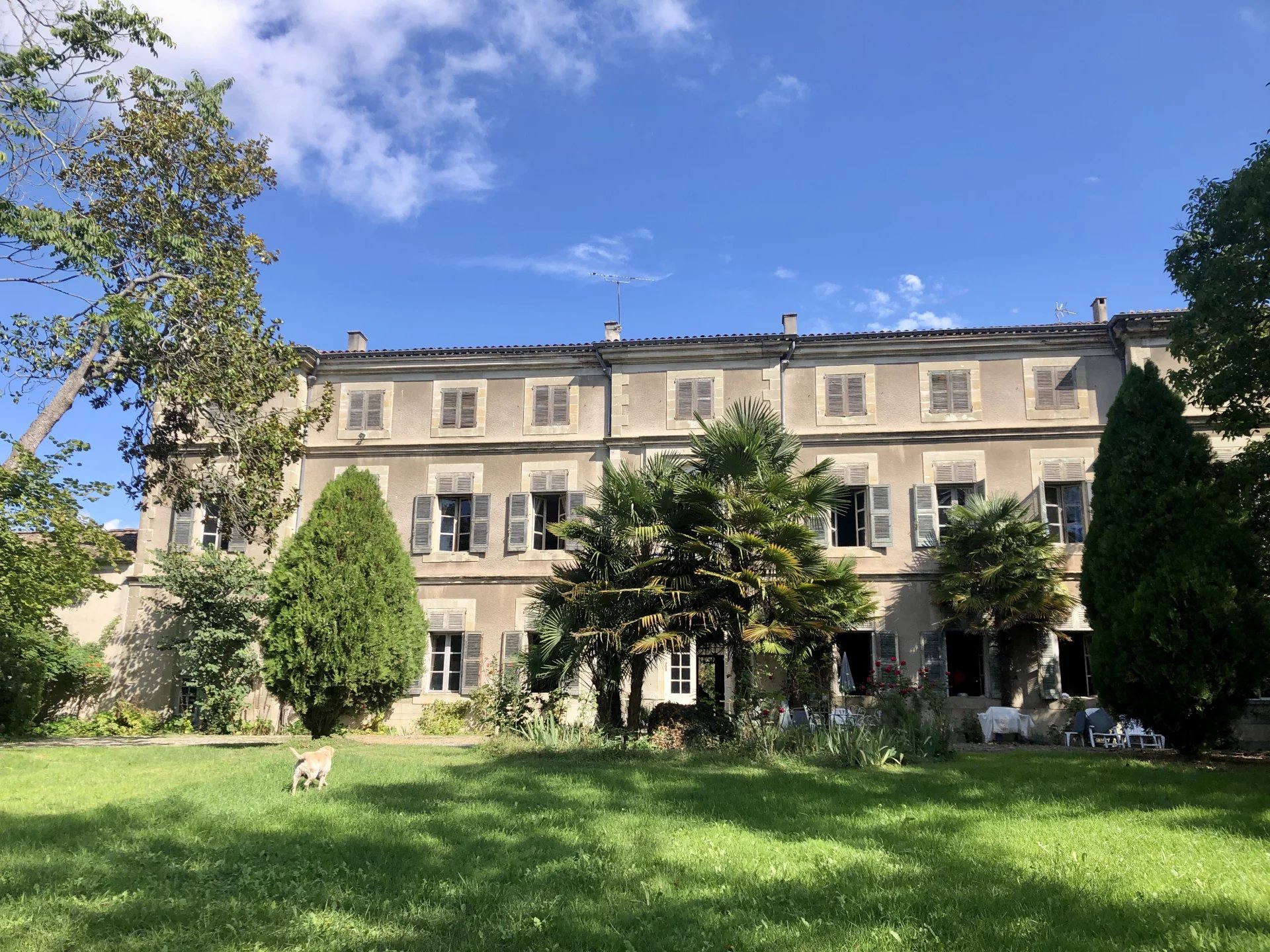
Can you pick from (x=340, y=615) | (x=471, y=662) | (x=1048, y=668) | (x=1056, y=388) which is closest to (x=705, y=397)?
(x=1056, y=388)

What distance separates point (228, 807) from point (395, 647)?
25.5 feet

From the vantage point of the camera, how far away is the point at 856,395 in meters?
19.0

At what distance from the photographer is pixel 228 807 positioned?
738cm

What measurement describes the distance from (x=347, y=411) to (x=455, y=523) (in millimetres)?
3616

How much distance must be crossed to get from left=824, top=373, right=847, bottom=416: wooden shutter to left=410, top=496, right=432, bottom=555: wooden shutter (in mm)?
8874

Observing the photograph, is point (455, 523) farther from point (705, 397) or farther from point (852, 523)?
point (852, 523)

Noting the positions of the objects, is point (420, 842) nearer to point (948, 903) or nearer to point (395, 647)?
point (948, 903)

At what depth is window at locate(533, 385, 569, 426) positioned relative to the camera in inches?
777

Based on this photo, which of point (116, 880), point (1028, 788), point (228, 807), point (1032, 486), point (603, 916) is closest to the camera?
point (603, 916)

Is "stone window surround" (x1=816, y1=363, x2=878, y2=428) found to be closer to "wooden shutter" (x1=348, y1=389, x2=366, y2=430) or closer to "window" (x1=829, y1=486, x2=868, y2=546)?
"window" (x1=829, y1=486, x2=868, y2=546)

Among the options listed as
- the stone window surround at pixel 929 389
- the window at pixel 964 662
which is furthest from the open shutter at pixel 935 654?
the stone window surround at pixel 929 389

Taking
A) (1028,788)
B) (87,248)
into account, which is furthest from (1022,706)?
(87,248)

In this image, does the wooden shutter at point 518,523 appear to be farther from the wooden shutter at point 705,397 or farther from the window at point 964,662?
the window at point 964,662

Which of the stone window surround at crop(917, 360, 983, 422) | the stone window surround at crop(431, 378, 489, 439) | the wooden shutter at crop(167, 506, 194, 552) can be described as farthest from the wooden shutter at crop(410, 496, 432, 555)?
the stone window surround at crop(917, 360, 983, 422)
